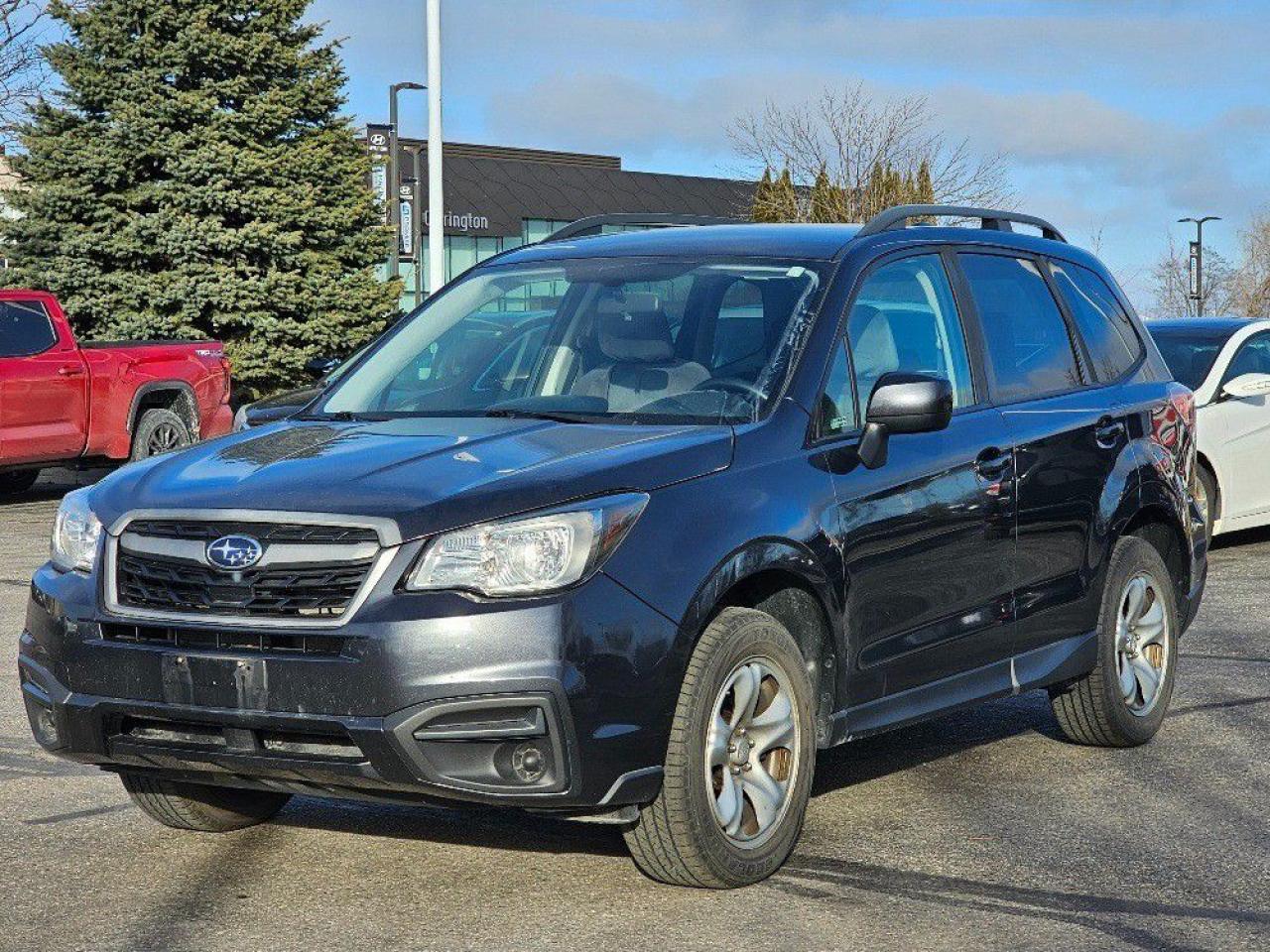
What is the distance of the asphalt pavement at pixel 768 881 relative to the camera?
488 centimetres

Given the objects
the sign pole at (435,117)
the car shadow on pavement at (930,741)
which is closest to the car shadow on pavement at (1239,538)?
the car shadow on pavement at (930,741)

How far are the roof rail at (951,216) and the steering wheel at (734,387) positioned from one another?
0.83 meters

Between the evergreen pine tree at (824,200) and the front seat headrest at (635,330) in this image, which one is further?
the evergreen pine tree at (824,200)

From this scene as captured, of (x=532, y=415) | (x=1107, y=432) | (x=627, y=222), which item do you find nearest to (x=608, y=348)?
(x=532, y=415)

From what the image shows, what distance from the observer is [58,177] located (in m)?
27.5

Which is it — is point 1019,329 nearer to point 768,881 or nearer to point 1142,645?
point 1142,645

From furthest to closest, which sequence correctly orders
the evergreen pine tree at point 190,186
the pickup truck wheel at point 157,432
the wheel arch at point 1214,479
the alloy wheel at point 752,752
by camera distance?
the evergreen pine tree at point 190,186, the pickup truck wheel at point 157,432, the wheel arch at point 1214,479, the alloy wheel at point 752,752

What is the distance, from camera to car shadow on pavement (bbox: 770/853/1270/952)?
16.3 feet

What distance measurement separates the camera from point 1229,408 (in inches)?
522

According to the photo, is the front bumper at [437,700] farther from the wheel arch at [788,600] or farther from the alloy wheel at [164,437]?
the alloy wheel at [164,437]

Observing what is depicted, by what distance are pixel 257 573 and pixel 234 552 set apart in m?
0.09

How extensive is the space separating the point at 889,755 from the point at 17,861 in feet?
9.88

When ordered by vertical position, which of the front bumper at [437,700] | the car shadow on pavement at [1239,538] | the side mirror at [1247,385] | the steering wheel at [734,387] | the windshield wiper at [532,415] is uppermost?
the steering wheel at [734,387]

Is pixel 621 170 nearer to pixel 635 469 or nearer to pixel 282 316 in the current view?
pixel 282 316
